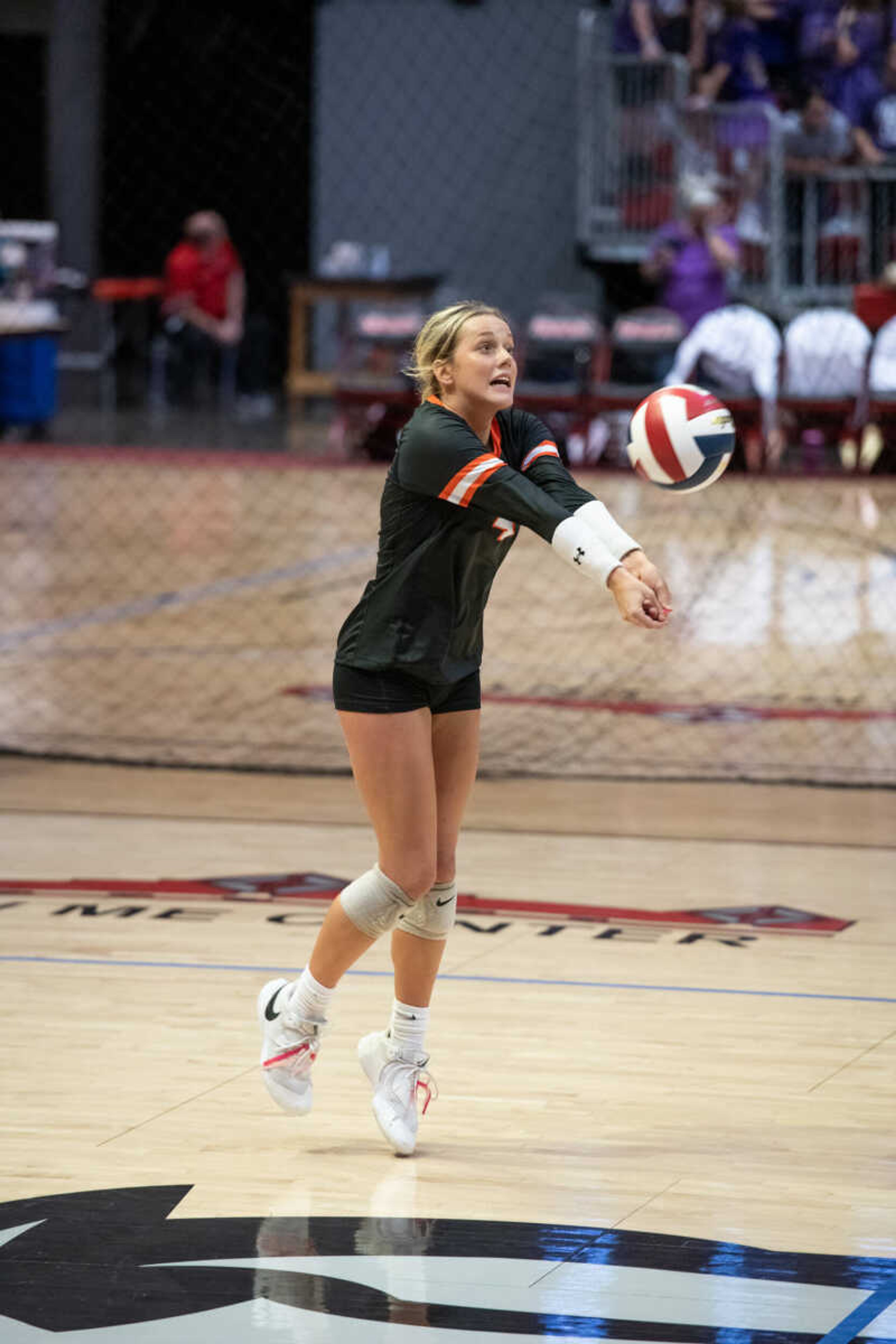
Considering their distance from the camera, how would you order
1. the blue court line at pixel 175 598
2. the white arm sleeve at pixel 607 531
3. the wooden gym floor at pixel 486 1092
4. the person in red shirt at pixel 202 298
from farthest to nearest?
the person in red shirt at pixel 202 298
the blue court line at pixel 175 598
the white arm sleeve at pixel 607 531
the wooden gym floor at pixel 486 1092

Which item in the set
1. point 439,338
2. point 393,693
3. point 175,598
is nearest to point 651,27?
point 175,598

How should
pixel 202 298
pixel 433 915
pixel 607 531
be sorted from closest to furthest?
pixel 607 531
pixel 433 915
pixel 202 298

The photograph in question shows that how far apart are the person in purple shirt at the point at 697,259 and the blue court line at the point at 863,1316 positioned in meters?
13.2

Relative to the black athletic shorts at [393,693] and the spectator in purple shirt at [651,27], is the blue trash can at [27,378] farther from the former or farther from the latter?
the black athletic shorts at [393,693]

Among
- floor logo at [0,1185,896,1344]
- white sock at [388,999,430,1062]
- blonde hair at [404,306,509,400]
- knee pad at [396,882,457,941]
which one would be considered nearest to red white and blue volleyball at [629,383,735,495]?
blonde hair at [404,306,509,400]

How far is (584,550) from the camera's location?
3646 millimetres

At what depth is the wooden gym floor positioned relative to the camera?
326 cm

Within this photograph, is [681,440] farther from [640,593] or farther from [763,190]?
[763,190]

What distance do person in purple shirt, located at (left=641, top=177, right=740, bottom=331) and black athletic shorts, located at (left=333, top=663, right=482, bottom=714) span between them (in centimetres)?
1238

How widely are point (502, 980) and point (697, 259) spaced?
38.1 ft

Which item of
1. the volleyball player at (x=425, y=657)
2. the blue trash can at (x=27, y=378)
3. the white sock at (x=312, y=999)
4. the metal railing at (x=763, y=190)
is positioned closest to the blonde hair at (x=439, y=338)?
the volleyball player at (x=425, y=657)

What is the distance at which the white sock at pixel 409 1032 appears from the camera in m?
4.02

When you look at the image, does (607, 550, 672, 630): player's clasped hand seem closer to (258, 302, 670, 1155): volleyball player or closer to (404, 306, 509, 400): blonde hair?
(258, 302, 670, 1155): volleyball player

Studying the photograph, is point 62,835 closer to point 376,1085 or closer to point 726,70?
point 376,1085
